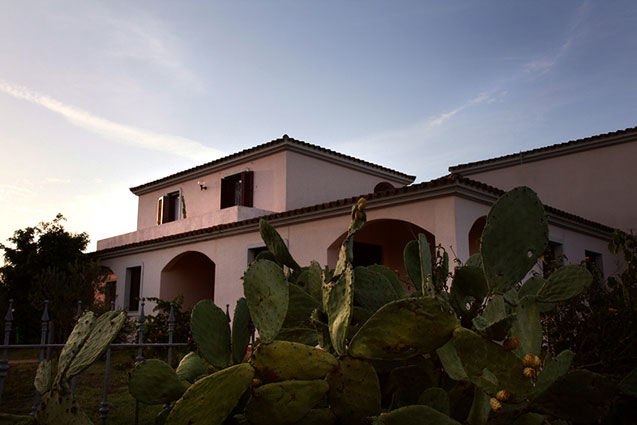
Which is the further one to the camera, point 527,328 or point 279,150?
point 279,150

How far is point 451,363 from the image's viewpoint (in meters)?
0.87

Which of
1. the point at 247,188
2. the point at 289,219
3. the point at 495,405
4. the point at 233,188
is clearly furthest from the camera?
the point at 233,188

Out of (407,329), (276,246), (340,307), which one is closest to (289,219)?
(276,246)

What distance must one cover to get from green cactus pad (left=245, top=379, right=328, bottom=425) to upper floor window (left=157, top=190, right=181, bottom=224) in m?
18.9

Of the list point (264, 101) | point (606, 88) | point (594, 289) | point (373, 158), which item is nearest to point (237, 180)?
point (373, 158)

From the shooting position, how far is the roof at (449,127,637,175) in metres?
14.0

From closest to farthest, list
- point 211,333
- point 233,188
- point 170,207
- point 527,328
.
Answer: point 527,328 < point 211,333 < point 233,188 < point 170,207

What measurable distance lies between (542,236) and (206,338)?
839 millimetres

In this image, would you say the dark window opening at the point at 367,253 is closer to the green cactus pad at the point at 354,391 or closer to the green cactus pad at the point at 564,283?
the green cactus pad at the point at 564,283

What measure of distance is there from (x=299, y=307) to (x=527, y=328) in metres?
0.51

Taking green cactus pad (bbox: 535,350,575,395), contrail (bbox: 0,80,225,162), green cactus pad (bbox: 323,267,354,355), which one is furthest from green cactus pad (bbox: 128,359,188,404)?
contrail (bbox: 0,80,225,162)

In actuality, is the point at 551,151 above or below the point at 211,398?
above

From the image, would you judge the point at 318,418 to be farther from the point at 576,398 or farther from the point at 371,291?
the point at 576,398

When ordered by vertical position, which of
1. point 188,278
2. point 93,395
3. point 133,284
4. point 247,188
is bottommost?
point 93,395
